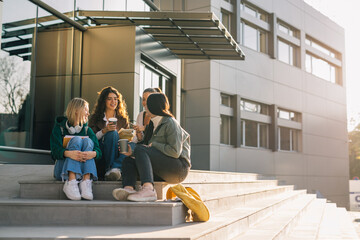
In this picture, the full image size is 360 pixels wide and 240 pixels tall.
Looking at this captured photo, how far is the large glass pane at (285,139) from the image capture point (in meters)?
20.4

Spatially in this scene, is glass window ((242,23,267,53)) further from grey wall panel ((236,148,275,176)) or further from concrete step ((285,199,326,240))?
concrete step ((285,199,326,240))

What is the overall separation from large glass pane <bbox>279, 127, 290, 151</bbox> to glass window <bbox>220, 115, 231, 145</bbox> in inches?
175

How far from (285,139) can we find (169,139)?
1703cm

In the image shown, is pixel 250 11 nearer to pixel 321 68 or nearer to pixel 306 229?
pixel 321 68

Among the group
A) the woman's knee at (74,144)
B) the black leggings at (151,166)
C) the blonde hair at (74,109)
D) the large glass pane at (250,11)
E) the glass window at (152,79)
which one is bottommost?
the black leggings at (151,166)

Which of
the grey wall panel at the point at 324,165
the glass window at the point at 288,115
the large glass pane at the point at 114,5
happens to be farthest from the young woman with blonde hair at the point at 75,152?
the grey wall panel at the point at 324,165

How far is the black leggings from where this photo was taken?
442 cm

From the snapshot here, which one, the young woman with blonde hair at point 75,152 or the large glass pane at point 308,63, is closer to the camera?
the young woman with blonde hair at point 75,152

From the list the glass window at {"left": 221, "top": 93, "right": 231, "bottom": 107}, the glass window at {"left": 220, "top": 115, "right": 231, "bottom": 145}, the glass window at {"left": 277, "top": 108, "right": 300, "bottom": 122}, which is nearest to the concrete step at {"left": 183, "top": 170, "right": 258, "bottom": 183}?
the glass window at {"left": 220, "top": 115, "right": 231, "bottom": 145}

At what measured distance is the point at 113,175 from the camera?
5.08m

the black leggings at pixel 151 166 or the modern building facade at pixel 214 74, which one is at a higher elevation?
the modern building facade at pixel 214 74

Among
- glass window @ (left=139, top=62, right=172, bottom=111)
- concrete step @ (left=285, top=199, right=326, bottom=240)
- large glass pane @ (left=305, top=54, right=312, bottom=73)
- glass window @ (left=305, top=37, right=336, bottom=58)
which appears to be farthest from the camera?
glass window @ (left=305, top=37, right=336, bottom=58)

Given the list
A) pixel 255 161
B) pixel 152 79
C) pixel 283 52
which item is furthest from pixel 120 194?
pixel 283 52

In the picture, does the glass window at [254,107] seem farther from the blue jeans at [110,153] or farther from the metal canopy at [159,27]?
the blue jeans at [110,153]
